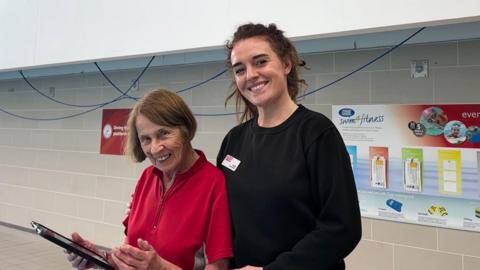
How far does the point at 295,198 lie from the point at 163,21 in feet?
5.21

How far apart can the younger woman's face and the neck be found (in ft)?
0.06

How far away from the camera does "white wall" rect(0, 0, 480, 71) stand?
4.85ft

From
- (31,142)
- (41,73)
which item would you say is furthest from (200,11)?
(31,142)

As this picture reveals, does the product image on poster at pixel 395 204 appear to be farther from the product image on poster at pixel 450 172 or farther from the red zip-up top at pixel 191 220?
the red zip-up top at pixel 191 220

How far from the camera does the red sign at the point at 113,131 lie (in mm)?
3127

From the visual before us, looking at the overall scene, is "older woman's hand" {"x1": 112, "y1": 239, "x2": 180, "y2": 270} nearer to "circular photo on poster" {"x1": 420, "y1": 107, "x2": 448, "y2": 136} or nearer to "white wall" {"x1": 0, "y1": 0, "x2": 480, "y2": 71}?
"white wall" {"x1": 0, "y1": 0, "x2": 480, "y2": 71}

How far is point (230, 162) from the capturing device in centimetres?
109

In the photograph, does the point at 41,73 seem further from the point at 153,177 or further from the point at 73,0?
the point at 153,177

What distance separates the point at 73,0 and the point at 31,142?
1.93 m

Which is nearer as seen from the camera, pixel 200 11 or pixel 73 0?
pixel 200 11

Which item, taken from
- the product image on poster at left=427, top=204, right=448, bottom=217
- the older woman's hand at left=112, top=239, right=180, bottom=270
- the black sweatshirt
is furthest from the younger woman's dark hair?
the product image on poster at left=427, top=204, right=448, bottom=217

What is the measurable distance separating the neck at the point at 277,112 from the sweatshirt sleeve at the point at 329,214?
0.50ft

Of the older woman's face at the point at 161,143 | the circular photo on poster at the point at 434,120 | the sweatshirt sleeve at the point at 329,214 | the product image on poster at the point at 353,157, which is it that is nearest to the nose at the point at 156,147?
the older woman's face at the point at 161,143

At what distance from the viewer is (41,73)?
354 centimetres
